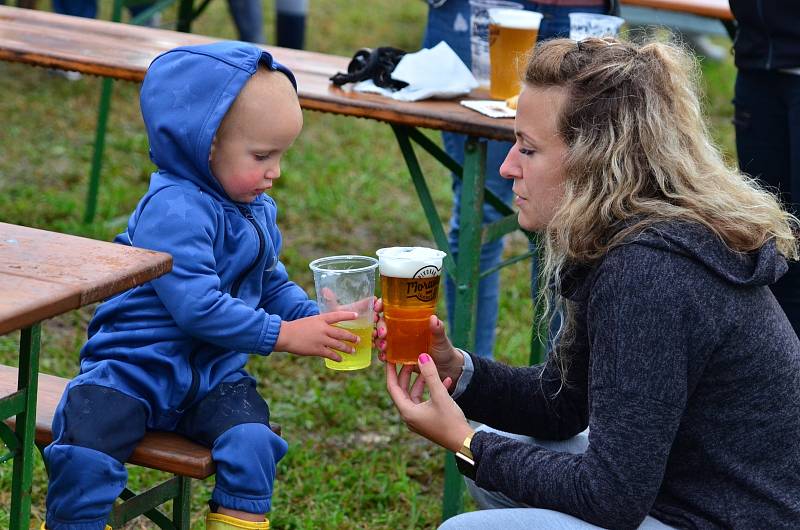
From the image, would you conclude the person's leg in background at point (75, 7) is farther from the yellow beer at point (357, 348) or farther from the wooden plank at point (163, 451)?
the yellow beer at point (357, 348)

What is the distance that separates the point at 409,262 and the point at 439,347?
0.98 ft

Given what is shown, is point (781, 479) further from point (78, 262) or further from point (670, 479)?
point (78, 262)

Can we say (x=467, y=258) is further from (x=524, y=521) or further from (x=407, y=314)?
(x=524, y=521)

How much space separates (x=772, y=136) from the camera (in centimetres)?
323

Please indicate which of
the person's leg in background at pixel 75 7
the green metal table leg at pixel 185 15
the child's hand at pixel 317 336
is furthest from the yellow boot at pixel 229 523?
the person's leg in background at pixel 75 7

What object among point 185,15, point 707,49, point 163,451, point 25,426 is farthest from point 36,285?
point 707,49

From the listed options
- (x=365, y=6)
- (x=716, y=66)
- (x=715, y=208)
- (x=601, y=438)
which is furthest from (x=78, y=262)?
(x=365, y=6)

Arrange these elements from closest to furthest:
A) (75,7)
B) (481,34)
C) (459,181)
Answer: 1. (481,34)
2. (459,181)
3. (75,7)

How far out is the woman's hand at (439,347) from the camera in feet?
7.02

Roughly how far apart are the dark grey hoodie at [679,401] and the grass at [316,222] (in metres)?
1.24

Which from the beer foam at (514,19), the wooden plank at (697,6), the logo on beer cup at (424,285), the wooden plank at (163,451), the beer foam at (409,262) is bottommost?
the wooden plank at (163,451)

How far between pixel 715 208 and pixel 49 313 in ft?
Answer: 3.39

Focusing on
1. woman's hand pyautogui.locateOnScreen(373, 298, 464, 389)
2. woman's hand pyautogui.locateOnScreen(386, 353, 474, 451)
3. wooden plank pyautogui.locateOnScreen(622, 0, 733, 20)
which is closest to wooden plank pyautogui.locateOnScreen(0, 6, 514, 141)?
woman's hand pyautogui.locateOnScreen(373, 298, 464, 389)

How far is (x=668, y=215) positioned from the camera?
185 cm
